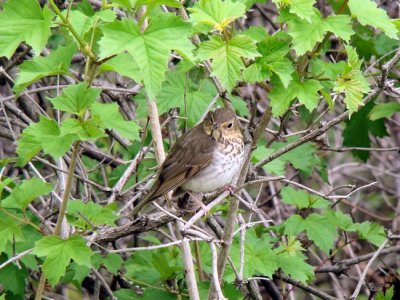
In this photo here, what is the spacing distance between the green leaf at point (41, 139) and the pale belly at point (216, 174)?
61.7 inches

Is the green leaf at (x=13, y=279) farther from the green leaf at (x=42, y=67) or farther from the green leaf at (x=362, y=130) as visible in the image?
the green leaf at (x=362, y=130)

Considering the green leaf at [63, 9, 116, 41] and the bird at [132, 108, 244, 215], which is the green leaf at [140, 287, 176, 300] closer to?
the bird at [132, 108, 244, 215]

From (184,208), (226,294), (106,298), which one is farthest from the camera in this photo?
(106,298)

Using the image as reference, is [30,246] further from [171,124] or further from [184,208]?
[171,124]

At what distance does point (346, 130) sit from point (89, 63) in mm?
2939

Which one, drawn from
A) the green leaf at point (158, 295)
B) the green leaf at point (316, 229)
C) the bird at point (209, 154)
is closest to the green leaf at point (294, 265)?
the green leaf at point (316, 229)

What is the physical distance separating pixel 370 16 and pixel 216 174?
1497 mm

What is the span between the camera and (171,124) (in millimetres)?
5570

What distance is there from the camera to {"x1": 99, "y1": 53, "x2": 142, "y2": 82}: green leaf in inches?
134

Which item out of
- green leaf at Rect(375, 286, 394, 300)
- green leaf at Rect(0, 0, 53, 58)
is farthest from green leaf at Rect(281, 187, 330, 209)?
green leaf at Rect(0, 0, 53, 58)

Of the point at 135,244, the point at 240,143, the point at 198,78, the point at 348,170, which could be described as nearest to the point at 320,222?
the point at 240,143

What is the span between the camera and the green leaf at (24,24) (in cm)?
338

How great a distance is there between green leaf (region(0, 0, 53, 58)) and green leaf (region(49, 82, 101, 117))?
0.72ft

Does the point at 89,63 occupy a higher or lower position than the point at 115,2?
lower
